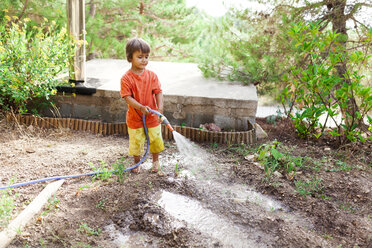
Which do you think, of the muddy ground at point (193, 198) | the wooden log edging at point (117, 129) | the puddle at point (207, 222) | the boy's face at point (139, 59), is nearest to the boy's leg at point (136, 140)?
the muddy ground at point (193, 198)

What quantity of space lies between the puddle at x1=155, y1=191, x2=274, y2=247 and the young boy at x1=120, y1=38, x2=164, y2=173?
22.9 inches

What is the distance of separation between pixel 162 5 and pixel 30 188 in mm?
8228

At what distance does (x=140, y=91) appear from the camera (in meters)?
3.07

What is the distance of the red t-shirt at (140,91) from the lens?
Result: 3021 mm

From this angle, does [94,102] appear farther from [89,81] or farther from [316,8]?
[316,8]

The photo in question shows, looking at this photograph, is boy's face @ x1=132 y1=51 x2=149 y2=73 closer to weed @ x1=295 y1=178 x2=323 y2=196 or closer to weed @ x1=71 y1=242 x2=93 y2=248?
weed @ x1=71 y1=242 x2=93 y2=248

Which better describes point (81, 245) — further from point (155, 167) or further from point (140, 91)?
point (140, 91)

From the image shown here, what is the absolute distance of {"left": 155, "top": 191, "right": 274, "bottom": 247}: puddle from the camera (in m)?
2.51

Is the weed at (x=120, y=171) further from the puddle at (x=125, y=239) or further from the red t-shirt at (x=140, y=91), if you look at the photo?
the puddle at (x=125, y=239)

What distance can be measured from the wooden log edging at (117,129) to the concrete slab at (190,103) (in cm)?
26

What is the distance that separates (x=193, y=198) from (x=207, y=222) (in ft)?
1.24

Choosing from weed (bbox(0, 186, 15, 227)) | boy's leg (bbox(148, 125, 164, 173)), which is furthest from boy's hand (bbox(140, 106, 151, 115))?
weed (bbox(0, 186, 15, 227))

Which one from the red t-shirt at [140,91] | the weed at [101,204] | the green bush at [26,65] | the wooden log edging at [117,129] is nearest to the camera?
the weed at [101,204]

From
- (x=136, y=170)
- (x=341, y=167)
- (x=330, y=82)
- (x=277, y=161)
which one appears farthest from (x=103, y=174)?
(x=330, y=82)
